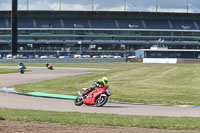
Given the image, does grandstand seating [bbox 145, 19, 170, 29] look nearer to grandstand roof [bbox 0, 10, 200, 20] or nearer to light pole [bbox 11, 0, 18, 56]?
grandstand roof [bbox 0, 10, 200, 20]

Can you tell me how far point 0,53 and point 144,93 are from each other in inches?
4178

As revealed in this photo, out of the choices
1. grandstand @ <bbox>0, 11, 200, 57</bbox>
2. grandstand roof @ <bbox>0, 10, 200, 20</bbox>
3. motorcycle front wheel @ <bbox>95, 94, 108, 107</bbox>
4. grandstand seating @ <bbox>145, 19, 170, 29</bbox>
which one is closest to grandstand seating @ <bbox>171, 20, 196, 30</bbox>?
grandstand @ <bbox>0, 11, 200, 57</bbox>

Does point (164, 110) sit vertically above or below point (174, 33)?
below

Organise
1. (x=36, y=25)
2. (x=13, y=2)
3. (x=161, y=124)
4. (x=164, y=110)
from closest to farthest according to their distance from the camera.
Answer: (x=161, y=124), (x=164, y=110), (x=13, y=2), (x=36, y=25)

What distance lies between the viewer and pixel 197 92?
25844mm

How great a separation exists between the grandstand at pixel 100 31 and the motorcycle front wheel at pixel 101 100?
11021 cm

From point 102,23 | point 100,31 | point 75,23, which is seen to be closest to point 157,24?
point 102,23

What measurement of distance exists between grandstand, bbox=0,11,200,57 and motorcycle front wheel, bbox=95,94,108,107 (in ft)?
362

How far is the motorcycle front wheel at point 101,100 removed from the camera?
58.8 ft

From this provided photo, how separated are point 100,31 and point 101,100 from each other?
11569 cm

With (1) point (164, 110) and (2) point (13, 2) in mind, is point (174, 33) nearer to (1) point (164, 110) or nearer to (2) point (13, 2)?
(2) point (13, 2)

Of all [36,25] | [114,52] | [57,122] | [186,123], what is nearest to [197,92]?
[186,123]

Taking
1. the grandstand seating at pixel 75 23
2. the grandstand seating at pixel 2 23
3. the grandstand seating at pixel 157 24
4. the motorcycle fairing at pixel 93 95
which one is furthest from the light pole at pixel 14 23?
the motorcycle fairing at pixel 93 95

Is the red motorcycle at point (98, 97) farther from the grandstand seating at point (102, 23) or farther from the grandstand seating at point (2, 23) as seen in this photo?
the grandstand seating at point (2, 23)
